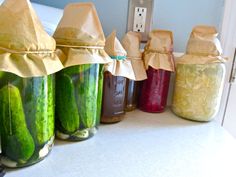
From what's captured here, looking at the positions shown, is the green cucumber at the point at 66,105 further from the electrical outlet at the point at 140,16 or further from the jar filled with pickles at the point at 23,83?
the electrical outlet at the point at 140,16

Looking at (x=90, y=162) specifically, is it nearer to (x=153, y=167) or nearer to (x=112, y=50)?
(x=153, y=167)

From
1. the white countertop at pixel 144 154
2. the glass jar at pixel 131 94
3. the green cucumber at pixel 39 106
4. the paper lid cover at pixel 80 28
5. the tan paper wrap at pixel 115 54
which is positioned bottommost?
the white countertop at pixel 144 154

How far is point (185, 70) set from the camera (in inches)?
28.1

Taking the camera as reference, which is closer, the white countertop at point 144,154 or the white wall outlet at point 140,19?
the white countertop at point 144,154

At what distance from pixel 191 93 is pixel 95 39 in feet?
1.28

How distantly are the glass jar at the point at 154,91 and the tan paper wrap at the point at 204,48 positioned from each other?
0.09 meters

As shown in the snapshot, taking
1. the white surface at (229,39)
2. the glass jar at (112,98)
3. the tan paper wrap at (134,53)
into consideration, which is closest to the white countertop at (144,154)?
the glass jar at (112,98)

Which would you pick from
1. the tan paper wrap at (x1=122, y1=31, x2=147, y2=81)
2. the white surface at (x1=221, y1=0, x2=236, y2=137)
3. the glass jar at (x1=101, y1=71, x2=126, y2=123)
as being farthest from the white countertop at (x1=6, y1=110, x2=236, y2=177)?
the white surface at (x1=221, y1=0, x2=236, y2=137)

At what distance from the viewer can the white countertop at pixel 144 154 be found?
438mm

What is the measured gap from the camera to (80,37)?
462 mm

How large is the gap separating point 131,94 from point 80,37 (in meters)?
0.34

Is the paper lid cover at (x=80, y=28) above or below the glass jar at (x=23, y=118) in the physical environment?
above

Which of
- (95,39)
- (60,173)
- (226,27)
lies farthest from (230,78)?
(60,173)

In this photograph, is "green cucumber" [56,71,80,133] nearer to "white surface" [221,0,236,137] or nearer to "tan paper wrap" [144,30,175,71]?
"tan paper wrap" [144,30,175,71]
